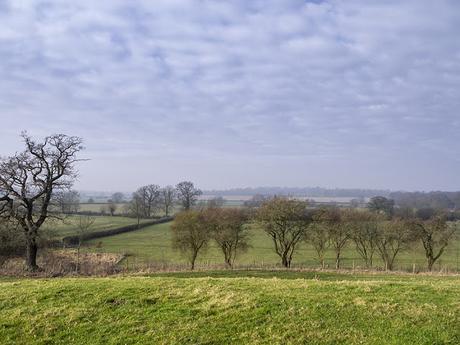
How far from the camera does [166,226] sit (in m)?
91.8

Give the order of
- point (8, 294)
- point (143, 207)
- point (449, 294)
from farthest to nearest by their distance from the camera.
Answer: point (143, 207), point (8, 294), point (449, 294)

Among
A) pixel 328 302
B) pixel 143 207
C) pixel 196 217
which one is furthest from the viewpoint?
pixel 143 207

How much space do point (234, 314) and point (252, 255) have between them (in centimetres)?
5081

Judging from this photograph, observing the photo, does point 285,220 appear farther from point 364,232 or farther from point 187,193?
point 187,193

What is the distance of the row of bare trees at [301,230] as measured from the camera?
50.8m

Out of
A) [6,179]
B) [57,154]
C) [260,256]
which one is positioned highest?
[57,154]

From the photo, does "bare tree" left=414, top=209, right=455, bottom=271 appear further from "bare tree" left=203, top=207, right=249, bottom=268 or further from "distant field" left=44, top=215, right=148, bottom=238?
"distant field" left=44, top=215, right=148, bottom=238

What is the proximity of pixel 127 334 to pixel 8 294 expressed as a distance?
624 centimetres

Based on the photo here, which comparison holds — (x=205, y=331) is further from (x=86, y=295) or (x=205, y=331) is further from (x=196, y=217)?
(x=196, y=217)

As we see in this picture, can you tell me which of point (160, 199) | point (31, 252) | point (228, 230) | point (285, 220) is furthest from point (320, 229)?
point (160, 199)

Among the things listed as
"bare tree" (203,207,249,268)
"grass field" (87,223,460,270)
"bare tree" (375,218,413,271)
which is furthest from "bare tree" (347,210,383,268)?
"bare tree" (203,207,249,268)

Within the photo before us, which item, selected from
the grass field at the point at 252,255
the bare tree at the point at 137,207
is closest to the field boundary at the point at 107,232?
the grass field at the point at 252,255

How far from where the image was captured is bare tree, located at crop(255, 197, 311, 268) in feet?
167

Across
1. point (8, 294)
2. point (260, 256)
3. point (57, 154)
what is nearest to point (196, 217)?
point (260, 256)
